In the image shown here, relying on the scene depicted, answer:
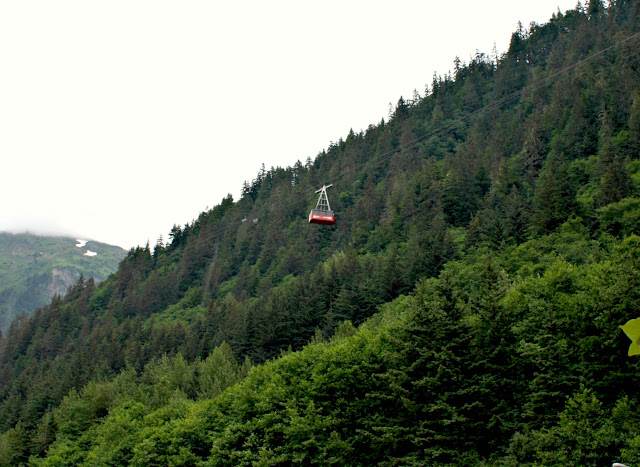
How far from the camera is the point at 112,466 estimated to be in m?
46.4

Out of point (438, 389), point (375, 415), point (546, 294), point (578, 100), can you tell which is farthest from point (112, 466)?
point (578, 100)

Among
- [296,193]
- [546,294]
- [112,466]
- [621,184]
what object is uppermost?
[296,193]

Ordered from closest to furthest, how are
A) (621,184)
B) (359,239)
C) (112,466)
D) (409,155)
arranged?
(112,466) < (621,184) < (359,239) < (409,155)

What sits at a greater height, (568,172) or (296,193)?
(296,193)

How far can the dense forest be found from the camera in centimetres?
2986

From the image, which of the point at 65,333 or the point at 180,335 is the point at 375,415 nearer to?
the point at 180,335

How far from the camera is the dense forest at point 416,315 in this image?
1176 inches

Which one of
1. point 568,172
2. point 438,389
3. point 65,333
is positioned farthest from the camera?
point 65,333

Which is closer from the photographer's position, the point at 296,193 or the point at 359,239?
the point at 359,239

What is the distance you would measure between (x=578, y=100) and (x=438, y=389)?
269ft

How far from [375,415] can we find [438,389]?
449 centimetres

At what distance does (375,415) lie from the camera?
33.8 m

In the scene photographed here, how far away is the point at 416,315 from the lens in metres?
34.0

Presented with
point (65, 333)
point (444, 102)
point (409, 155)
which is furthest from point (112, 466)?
point (444, 102)
